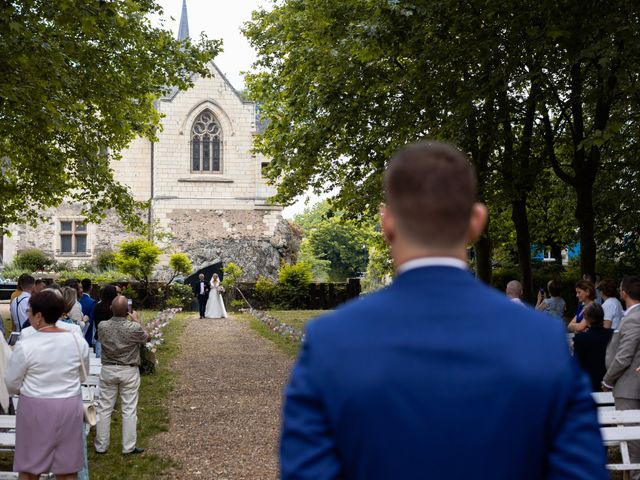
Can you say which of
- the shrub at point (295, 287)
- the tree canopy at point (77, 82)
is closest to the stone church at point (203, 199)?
the shrub at point (295, 287)

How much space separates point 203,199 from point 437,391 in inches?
1750

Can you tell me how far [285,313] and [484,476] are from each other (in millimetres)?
29818

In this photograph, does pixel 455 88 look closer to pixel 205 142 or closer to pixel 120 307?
pixel 120 307

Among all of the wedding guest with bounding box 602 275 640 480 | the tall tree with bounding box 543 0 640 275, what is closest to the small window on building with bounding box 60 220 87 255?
the tall tree with bounding box 543 0 640 275

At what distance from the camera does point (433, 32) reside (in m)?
14.1

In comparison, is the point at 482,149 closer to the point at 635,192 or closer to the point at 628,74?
the point at 635,192

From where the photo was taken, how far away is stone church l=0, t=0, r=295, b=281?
1769 inches

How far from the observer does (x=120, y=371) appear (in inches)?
335

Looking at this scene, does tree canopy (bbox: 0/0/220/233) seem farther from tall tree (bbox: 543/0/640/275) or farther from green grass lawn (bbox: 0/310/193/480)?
tall tree (bbox: 543/0/640/275)

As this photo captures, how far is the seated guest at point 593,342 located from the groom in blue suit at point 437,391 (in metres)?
5.94

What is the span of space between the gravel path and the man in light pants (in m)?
0.50

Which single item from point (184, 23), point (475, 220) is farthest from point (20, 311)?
point (184, 23)

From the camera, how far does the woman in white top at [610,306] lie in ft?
30.3

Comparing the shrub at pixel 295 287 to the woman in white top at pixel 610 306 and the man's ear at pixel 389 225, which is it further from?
the man's ear at pixel 389 225
